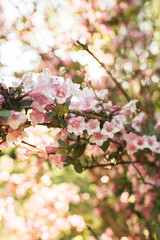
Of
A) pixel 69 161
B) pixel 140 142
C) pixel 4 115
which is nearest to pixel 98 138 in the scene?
pixel 69 161

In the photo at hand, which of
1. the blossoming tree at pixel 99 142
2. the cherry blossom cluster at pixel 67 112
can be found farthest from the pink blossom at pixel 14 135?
the blossoming tree at pixel 99 142

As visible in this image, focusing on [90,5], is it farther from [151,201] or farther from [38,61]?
[151,201]

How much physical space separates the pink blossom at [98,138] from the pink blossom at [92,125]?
3 centimetres

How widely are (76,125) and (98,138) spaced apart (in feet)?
0.33

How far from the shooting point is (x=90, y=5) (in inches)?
84.6

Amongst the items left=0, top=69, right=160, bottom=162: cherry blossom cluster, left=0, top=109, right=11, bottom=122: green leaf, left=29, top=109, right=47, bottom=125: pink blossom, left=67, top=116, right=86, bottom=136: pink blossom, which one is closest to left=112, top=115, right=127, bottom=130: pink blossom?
left=0, top=69, right=160, bottom=162: cherry blossom cluster

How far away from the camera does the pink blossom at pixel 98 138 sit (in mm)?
799

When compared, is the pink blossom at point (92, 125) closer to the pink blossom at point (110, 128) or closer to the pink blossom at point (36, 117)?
the pink blossom at point (110, 128)

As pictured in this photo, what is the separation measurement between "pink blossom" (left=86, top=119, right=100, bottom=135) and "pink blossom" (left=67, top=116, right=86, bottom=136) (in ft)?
0.08

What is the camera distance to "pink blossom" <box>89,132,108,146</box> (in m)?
0.80

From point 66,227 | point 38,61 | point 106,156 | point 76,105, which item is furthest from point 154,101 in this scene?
point 76,105

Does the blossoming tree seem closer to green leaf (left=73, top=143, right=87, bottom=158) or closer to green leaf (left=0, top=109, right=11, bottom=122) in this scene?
green leaf (left=73, top=143, right=87, bottom=158)

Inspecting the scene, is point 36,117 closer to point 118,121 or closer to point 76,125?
point 76,125

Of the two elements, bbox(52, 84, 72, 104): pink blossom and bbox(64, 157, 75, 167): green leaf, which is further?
bbox(64, 157, 75, 167): green leaf
